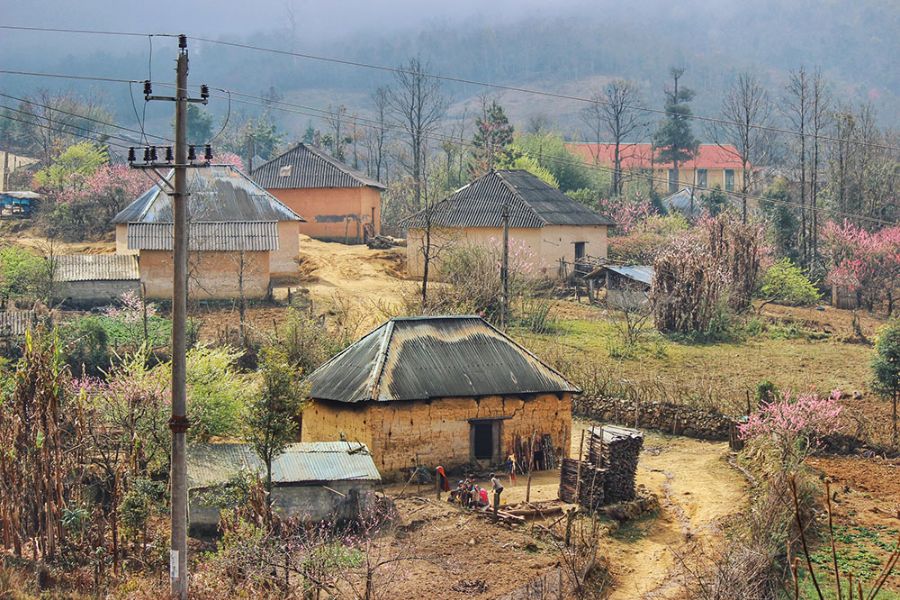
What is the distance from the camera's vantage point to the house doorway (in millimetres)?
22812

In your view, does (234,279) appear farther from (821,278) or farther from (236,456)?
(821,278)

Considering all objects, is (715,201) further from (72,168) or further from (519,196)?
(72,168)

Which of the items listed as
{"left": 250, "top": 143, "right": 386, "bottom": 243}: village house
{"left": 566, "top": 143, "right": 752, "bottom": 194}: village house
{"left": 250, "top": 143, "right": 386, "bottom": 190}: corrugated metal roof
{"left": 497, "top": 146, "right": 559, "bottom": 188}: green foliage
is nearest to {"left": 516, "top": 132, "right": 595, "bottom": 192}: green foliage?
{"left": 497, "top": 146, "right": 559, "bottom": 188}: green foliage

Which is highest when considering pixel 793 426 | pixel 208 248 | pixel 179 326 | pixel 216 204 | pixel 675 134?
pixel 675 134

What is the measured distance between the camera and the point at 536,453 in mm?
23438

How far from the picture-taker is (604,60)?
18962 cm

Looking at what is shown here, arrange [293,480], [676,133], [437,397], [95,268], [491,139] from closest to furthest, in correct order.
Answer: [293,480] → [437,397] → [95,268] → [491,139] → [676,133]

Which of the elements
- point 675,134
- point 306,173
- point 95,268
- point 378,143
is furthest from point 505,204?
point 378,143

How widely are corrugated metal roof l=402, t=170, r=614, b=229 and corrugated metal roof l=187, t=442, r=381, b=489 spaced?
25.2 metres

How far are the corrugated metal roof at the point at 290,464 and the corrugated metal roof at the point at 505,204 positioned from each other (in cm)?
2517

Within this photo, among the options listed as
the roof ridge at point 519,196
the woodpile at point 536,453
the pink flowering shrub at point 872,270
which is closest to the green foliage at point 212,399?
the woodpile at point 536,453

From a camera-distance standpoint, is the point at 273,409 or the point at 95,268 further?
the point at 95,268

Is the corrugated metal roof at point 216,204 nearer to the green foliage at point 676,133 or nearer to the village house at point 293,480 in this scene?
the village house at point 293,480

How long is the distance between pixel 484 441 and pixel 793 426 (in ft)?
19.2
